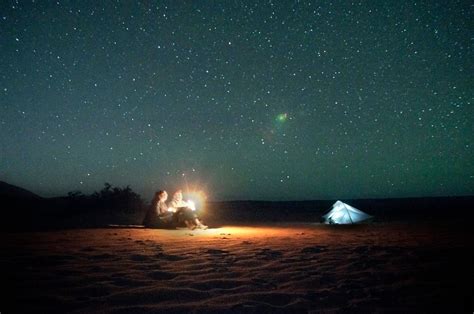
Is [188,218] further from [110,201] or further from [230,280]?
[110,201]

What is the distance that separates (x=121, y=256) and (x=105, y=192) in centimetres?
1882

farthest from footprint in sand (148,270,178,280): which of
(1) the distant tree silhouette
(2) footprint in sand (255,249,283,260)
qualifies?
(1) the distant tree silhouette

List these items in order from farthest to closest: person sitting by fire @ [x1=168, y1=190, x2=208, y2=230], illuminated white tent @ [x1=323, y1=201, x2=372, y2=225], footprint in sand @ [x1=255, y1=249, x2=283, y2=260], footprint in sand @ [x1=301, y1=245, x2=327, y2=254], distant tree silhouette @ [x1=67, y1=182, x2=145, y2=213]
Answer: distant tree silhouette @ [x1=67, y1=182, x2=145, y2=213] < illuminated white tent @ [x1=323, y1=201, x2=372, y2=225] < person sitting by fire @ [x1=168, y1=190, x2=208, y2=230] < footprint in sand @ [x1=301, y1=245, x2=327, y2=254] < footprint in sand @ [x1=255, y1=249, x2=283, y2=260]

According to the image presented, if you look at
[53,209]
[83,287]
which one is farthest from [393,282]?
[53,209]

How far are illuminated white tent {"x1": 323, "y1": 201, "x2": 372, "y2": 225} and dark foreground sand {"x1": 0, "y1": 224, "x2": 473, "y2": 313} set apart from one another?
8646 mm

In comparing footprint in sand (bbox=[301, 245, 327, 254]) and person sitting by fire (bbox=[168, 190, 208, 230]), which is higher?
person sitting by fire (bbox=[168, 190, 208, 230])

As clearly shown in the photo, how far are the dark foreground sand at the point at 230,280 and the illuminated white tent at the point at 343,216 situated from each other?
865 cm

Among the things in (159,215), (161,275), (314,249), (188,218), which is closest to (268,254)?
(314,249)

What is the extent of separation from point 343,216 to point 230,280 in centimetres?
1268

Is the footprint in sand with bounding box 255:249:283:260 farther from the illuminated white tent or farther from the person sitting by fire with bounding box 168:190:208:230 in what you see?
the illuminated white tent

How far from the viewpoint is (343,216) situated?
15.9 m

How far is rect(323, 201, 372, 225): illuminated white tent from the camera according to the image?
15719mm

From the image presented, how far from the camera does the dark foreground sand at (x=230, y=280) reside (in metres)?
3.54

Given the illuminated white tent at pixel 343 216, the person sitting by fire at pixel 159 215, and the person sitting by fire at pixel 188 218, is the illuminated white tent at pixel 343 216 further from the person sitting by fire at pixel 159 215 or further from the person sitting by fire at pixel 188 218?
the person sitting by fire at pixel 159 215
